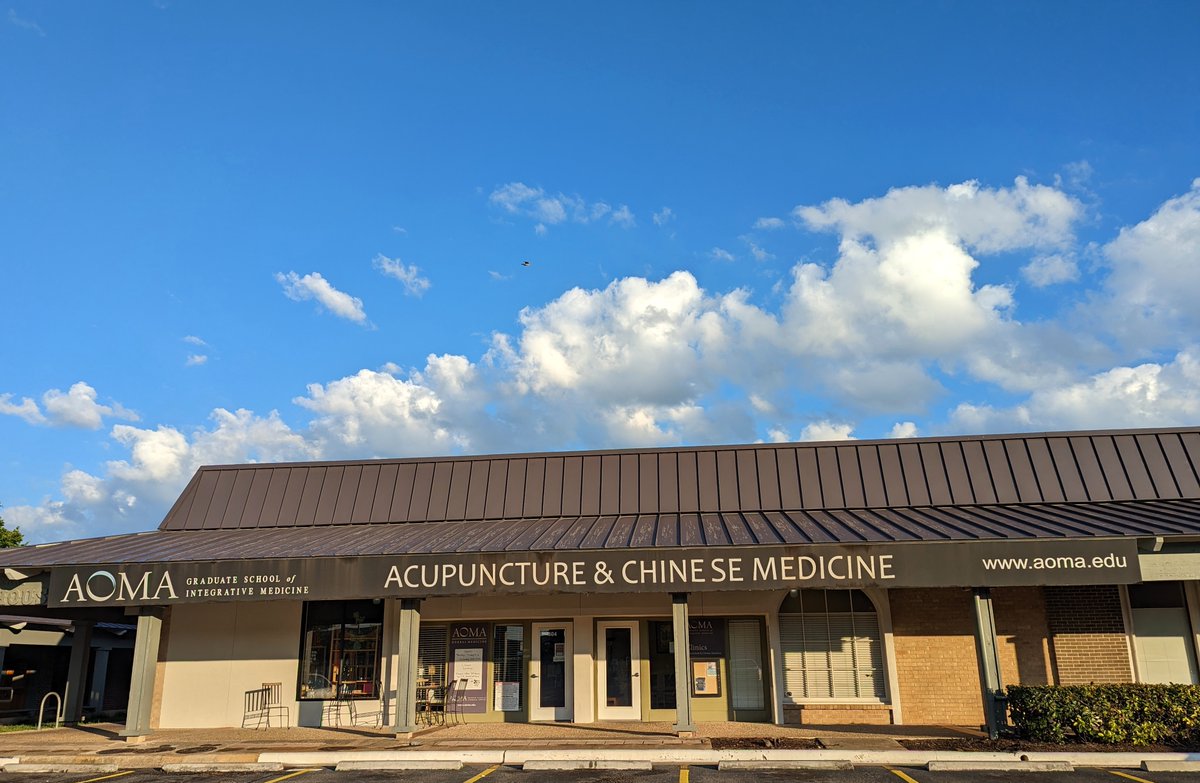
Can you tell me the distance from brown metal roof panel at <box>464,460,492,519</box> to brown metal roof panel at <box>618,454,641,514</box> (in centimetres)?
293

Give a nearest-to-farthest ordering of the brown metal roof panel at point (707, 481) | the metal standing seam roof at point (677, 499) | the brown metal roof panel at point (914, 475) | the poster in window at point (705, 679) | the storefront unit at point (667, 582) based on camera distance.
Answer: the storefront unit at point (667, 582) → the metal standing seam roof at point (677, 499) → the poster in window at point (705, 679) → the brown metal roof panel at point (914, 475) → the brown metal roof panel at point (707, 481)

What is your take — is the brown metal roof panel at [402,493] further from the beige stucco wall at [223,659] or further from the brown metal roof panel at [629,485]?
the brown metal roof panel at [629,485]

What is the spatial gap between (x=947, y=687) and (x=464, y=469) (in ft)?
34.3

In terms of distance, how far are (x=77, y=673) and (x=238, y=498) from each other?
182 inches

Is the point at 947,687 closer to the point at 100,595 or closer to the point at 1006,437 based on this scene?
the point at 1006,437

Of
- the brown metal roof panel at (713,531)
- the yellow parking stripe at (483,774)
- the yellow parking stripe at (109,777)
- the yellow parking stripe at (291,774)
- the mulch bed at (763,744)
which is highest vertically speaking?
the brown metal roof panel at (713,531)

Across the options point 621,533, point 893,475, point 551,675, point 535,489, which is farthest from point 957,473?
point 551,675

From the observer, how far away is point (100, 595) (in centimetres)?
1393

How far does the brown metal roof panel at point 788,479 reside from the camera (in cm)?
1734

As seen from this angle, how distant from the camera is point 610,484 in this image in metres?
18.2

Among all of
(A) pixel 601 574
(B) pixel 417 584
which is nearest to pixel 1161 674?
(A) pixel 601 574

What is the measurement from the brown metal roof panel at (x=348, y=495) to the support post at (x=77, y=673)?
5.43m

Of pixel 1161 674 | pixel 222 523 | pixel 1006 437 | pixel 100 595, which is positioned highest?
pixel 1006 437

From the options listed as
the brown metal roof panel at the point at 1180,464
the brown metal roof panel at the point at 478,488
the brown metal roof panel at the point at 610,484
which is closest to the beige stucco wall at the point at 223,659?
the brown metal roof panel at the point at 478,488
